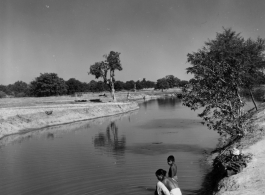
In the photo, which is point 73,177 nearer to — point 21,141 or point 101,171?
point 101,171

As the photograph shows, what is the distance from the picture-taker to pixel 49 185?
17.3m

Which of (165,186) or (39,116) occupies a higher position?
(165,186)

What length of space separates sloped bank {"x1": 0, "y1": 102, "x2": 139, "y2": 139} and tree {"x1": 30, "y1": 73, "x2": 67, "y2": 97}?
69.5 metres

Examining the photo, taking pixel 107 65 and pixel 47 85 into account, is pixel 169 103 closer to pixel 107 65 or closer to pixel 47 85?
pixel 107 65

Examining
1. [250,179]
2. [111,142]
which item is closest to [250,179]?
[250,179]

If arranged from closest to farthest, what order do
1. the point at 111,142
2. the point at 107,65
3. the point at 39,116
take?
the point at 111,142, the point at 39,116, the point at 107,65

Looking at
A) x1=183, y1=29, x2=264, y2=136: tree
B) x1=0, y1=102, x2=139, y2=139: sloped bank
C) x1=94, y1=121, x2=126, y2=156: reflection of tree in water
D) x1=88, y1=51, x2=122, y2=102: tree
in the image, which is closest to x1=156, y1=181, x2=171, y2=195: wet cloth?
x1=183, y1=29, x2=264, y2=136: tree

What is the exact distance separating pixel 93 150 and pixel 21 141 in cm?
1152

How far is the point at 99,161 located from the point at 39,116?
93.1 feet

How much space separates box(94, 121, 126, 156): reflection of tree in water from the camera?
1053 inches

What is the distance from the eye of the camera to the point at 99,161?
74.4 ft

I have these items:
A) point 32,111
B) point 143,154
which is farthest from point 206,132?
point 32,111

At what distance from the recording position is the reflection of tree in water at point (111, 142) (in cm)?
2675

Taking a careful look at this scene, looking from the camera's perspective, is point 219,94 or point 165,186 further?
point 219,94
